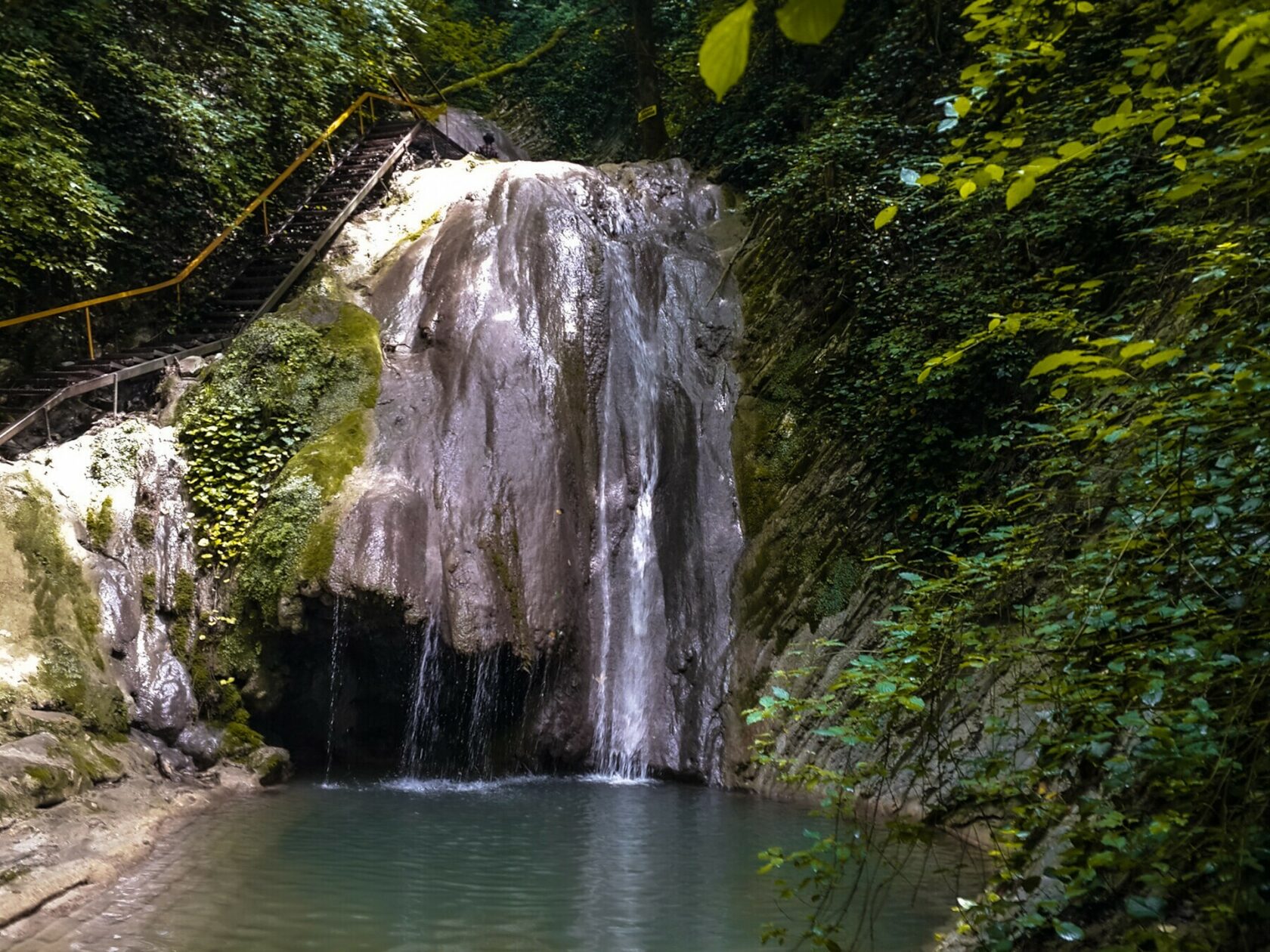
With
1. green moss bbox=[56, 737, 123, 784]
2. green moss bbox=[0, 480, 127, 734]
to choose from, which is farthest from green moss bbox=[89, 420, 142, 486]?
green moss bbox=[56, 737, 123, 784]

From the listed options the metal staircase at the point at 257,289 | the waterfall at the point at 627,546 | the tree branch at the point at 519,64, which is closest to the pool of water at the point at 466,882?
the waterfall at the point at 627,546

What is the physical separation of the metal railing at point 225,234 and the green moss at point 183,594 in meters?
2.95

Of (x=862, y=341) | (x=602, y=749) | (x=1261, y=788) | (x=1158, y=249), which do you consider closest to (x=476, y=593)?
(x=602, y=749)

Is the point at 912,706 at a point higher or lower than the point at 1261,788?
higher

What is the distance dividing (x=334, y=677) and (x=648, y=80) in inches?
473

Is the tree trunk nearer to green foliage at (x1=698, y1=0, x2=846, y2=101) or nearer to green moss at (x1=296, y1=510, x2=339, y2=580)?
green moss at (x1=296, y1=510, x2=339, y2=580)

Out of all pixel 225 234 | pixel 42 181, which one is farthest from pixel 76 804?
pixel 225 234

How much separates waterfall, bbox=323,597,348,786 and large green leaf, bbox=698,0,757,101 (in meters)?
8.15

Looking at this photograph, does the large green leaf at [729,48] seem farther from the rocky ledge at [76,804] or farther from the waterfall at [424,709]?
the waterfall at [424,709]

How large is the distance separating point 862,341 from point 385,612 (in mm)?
5612

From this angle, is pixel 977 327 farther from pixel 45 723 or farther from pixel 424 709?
pixel 45 723

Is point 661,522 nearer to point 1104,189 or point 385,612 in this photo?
point 385,612

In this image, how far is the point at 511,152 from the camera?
21031mm

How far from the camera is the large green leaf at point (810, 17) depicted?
112cm
